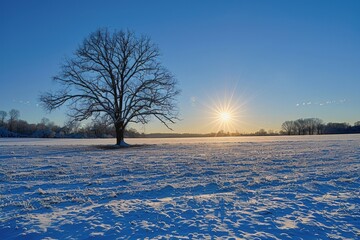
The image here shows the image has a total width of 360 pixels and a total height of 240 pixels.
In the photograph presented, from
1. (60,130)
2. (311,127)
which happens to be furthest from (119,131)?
(311,127)

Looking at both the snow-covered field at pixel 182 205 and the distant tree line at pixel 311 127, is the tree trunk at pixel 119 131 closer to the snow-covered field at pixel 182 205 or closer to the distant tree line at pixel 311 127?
the snow-covered field at pixel 182 205

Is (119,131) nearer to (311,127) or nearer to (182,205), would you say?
(182,205)

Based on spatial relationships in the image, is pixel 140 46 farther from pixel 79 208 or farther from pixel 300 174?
pixel 79 208

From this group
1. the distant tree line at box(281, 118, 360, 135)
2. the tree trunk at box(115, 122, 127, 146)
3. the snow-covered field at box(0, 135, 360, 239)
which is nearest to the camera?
the snow-covered field at box(0, 135, 360, 239)

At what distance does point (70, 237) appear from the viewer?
16.9 ft

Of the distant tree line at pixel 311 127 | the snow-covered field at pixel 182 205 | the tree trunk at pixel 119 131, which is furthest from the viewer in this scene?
the distant tree line at pixel 311 127

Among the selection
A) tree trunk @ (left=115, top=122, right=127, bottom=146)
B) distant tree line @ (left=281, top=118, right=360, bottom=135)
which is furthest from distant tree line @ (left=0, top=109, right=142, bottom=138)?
distant tree line @ (left=281, top=118, right=360, bottom=135)

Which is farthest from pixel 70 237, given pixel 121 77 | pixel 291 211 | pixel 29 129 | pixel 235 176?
pixel 29 129

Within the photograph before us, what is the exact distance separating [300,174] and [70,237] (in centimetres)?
882

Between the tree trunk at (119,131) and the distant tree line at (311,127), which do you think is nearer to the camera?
the tree trunk at (119,131)

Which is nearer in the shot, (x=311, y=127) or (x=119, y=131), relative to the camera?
(x=119, y=131)

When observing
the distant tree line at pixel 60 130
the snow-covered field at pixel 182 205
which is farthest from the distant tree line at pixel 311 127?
the snow-covered field at pixel 182 205

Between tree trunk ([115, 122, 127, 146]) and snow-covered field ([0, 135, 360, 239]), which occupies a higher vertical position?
tree trunk ([115, 122, 127, 146])

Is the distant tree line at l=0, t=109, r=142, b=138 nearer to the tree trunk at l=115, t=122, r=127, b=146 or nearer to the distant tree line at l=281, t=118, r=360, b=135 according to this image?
the tree trunk at l=115, t=122, r=127, b=146
